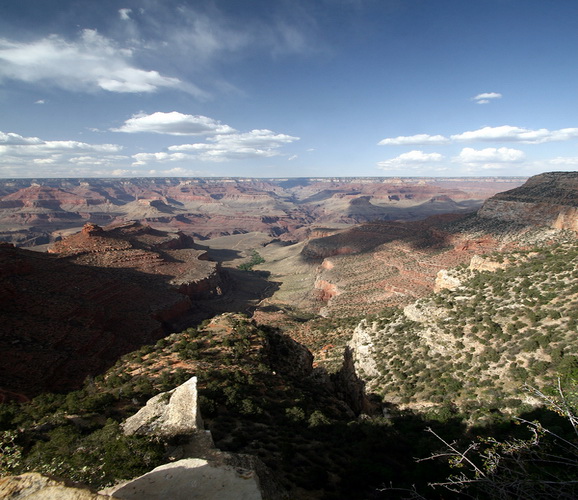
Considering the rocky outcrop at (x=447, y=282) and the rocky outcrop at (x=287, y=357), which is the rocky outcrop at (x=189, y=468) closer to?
the rocky outcrop at (x=287, y=357)

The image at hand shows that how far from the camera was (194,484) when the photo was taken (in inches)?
269

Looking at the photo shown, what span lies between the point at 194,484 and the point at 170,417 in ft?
17.4

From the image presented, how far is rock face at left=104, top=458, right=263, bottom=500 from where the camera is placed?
6.51 meters

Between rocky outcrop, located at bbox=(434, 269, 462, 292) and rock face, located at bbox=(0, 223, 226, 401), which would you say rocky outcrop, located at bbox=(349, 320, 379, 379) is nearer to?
rocky outcrop, located at bbox=(434, 269, 462, 292)

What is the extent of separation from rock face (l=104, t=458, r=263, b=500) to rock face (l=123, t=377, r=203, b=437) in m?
3.39

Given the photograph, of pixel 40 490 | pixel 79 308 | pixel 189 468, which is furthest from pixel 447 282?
pixel 79 308

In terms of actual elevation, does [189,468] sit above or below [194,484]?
below

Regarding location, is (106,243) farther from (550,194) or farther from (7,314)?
(550,194)

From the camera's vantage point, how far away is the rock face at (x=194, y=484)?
6512mm

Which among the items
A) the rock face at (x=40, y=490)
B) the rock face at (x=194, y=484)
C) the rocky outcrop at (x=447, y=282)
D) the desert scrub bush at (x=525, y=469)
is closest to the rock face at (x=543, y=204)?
the rocky outcrop at (x=447, y=282)

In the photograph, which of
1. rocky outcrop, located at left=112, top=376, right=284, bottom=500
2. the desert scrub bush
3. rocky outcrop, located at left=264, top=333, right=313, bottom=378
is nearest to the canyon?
rocky outcrop, located at left=264, top=333, right=313, bottom=378

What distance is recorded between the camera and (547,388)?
1368cm

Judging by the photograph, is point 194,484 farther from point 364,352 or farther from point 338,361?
point 338,361

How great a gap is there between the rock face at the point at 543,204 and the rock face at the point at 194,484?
187ft
